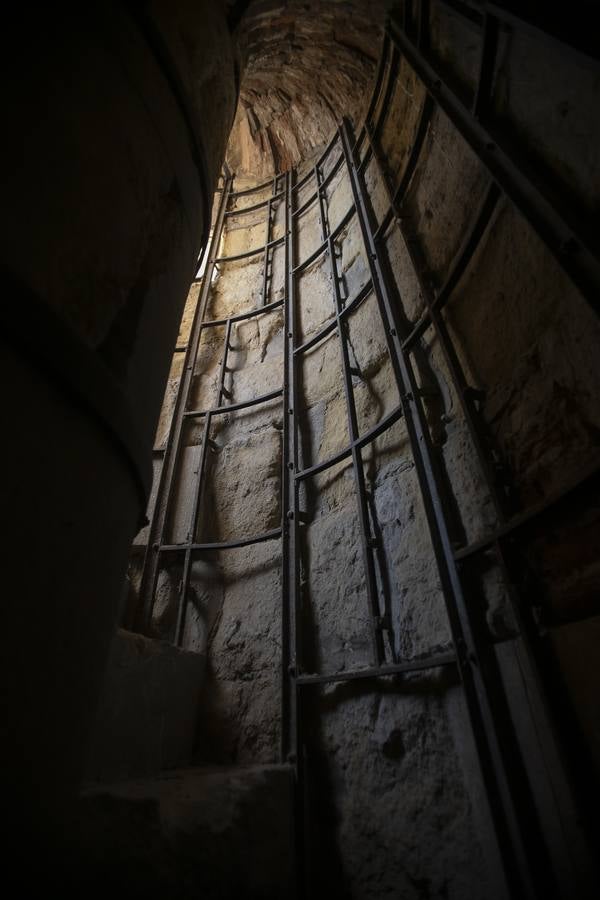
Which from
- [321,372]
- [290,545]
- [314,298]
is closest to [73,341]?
[290,545]

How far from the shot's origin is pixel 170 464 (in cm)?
343

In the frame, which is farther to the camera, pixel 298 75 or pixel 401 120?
pixel 298 75

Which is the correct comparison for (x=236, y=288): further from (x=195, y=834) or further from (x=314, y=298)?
(x=195, y=834)

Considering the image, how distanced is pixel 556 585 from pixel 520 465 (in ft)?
1.45

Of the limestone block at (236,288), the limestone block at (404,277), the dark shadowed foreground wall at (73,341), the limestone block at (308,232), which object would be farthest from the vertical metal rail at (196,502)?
the dark shadowed foreground wall at (73,341)

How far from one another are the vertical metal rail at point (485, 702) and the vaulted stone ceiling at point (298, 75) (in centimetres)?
283

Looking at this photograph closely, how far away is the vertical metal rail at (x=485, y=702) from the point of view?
4.26 ft

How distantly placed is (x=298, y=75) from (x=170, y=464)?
3965mm

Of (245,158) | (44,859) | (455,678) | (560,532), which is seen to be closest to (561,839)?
(455,678)

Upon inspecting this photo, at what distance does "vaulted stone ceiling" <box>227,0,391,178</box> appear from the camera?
366cm

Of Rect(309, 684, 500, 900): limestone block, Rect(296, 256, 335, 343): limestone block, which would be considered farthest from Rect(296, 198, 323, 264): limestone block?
Rect(309, 684, 500, 900): limestone block

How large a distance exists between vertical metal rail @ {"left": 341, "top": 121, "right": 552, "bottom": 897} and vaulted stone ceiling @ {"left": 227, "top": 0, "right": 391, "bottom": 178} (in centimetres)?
283

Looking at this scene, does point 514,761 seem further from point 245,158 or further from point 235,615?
point 245,158

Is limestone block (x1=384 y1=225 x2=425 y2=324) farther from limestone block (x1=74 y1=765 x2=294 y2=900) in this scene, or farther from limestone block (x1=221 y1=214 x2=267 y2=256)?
limestone block (x1=74 y1=765 x2=294 y2=900)
